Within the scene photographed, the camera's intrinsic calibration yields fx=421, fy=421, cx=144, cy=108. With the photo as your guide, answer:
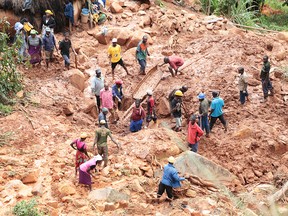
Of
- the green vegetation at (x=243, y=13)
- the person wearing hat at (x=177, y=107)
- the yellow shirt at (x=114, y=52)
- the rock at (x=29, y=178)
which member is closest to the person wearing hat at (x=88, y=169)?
the rock at (x=29, y=178)

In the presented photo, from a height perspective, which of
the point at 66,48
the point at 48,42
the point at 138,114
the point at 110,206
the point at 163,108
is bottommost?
the point at 163,108

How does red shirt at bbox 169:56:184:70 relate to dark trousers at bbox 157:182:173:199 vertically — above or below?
above

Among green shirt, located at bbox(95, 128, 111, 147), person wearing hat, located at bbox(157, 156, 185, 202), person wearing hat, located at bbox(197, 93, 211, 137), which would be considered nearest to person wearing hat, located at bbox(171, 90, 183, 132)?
person wearing hat, located at bbox(197, 93, 211, 137)

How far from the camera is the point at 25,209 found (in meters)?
6.02

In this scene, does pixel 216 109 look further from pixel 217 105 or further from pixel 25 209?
pixel 25 209

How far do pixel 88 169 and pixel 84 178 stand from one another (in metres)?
0.22

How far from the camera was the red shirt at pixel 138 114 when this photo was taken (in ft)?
29.6

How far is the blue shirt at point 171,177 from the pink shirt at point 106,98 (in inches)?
117

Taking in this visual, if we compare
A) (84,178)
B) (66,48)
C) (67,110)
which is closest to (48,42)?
(66,48)

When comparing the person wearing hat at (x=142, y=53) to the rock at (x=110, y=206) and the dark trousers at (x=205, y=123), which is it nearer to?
the dark trousers at (x=205, y=123)

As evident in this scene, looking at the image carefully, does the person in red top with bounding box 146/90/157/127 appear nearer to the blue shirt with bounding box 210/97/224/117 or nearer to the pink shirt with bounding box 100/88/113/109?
the pink shirt with bounding box 100/88/113/109

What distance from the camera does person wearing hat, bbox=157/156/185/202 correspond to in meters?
6.71

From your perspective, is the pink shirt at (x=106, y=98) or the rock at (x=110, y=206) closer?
the rock at (x=110, y=206)

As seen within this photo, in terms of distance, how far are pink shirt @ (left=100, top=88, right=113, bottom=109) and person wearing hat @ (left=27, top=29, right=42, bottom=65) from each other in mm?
2401
